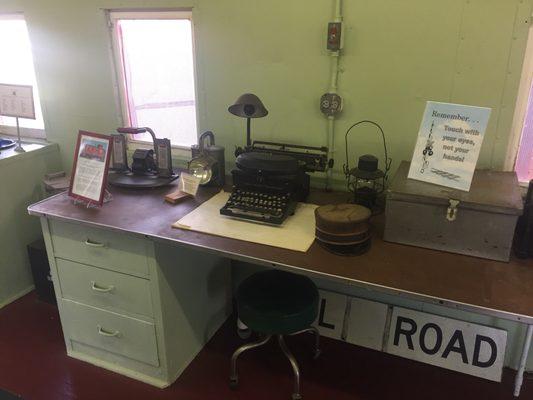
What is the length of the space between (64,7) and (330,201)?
179 centimetres

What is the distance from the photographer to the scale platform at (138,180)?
214 centimetres

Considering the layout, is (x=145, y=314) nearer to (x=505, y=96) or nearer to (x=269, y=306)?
(x=269, y=306)

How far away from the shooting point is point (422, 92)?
73.1 inches

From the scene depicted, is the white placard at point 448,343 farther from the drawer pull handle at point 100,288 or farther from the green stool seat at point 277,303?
the drawer pull handle at point 100,288

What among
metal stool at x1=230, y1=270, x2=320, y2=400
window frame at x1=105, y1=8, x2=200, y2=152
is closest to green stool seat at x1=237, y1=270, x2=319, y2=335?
metal stool at x1=230, y1=270, x2=320, y2=400

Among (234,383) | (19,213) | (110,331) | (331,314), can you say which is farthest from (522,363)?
(19,213)

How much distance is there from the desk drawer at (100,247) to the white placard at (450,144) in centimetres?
109

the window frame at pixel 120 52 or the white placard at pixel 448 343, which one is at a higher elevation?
the window frame at pixel 120 52

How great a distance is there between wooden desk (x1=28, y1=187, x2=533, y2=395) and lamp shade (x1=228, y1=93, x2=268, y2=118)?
1.67 ft

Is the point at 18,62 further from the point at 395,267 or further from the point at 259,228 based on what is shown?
the point at 395,267

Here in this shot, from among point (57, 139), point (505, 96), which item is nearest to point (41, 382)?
point (57, 139)

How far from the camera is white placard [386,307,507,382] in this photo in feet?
6.54

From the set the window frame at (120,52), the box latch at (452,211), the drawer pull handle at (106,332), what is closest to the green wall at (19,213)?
the window frame at (120,52)

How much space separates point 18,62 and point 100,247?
1.71 m
